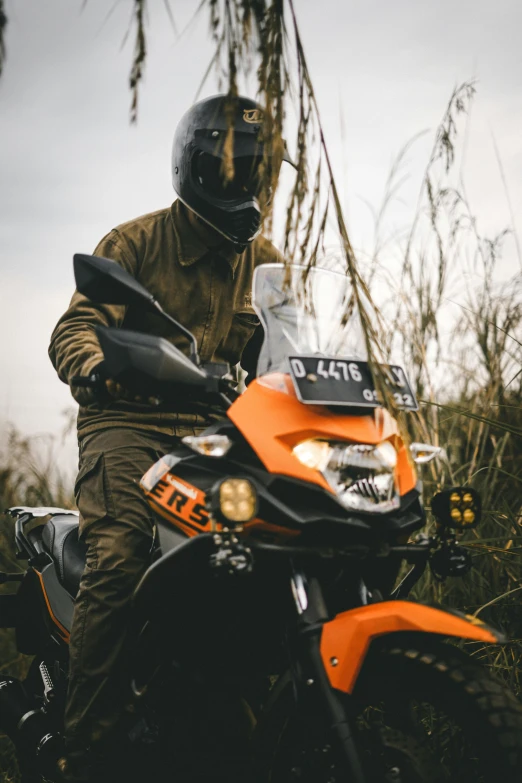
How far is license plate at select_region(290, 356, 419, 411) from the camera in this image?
1.78m

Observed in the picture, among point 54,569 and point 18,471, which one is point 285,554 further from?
point 18,471

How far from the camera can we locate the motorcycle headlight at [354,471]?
1722 millimetres

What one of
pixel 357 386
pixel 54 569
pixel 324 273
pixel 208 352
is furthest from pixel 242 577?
pixel 208 352

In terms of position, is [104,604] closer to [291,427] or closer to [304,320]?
[291,427]

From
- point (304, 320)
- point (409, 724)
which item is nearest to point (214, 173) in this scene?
point (304, 320)

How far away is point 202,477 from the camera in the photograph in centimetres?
193

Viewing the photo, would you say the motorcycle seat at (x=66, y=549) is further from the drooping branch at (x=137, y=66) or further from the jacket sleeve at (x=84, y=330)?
the drooping branch at (x=137, y=66)

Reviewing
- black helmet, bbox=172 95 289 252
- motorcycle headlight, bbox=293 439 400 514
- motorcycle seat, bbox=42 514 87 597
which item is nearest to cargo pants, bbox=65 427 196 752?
motorcycle seat, bbox=42 514 87 597

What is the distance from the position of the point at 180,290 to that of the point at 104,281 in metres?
1.17

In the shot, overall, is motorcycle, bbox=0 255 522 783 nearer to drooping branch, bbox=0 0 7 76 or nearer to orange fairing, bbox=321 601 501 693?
orange fairing, bbox=321 601 501 693

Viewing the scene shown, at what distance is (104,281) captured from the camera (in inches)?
68.9

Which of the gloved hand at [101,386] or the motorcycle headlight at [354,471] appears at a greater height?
the gloved hand at [101,386]

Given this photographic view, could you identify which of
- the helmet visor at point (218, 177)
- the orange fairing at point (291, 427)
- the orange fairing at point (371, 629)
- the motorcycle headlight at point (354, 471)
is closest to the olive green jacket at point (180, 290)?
the helmet visor at point (218, 177)

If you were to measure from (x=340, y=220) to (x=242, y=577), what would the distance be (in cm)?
82
